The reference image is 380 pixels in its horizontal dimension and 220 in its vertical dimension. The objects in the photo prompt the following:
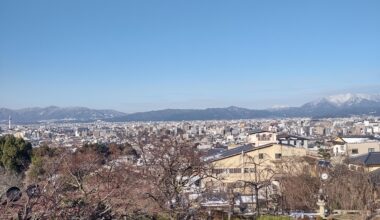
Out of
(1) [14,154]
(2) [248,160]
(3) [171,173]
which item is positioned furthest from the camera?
(1) [14,154]

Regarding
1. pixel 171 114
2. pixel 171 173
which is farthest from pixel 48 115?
pixel 171 173

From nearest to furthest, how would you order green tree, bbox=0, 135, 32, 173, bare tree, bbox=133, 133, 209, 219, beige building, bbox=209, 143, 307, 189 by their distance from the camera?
bare tree, bbox=133, 133, 209, 219 < beige building, bbox=209, 143, 307, 189 < green tree, bbox=0, 135, 32, 173

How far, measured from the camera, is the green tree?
20.7 meters

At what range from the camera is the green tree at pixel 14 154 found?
20.7 m

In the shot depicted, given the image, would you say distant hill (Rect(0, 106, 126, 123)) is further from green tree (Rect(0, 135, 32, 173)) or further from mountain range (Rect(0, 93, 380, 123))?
green tree (Rect(0, 135, 32, 173))

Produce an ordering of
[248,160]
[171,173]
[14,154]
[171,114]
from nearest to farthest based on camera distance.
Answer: [171,173]
[248,160]
[14,154]
[171,114]

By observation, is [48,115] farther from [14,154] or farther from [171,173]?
[171,173]

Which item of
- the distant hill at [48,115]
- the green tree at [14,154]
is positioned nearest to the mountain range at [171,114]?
the distant hill at [48,115]

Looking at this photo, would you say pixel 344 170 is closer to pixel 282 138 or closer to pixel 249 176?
pixel 249 176

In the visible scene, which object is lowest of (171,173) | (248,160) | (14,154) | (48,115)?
(248,160)

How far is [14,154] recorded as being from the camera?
21.2 meters

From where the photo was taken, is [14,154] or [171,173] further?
[14,154]

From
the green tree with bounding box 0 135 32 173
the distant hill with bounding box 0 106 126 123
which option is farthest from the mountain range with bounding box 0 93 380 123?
the green tree with bounding box 0 135 32 173

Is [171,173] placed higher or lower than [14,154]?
higher
